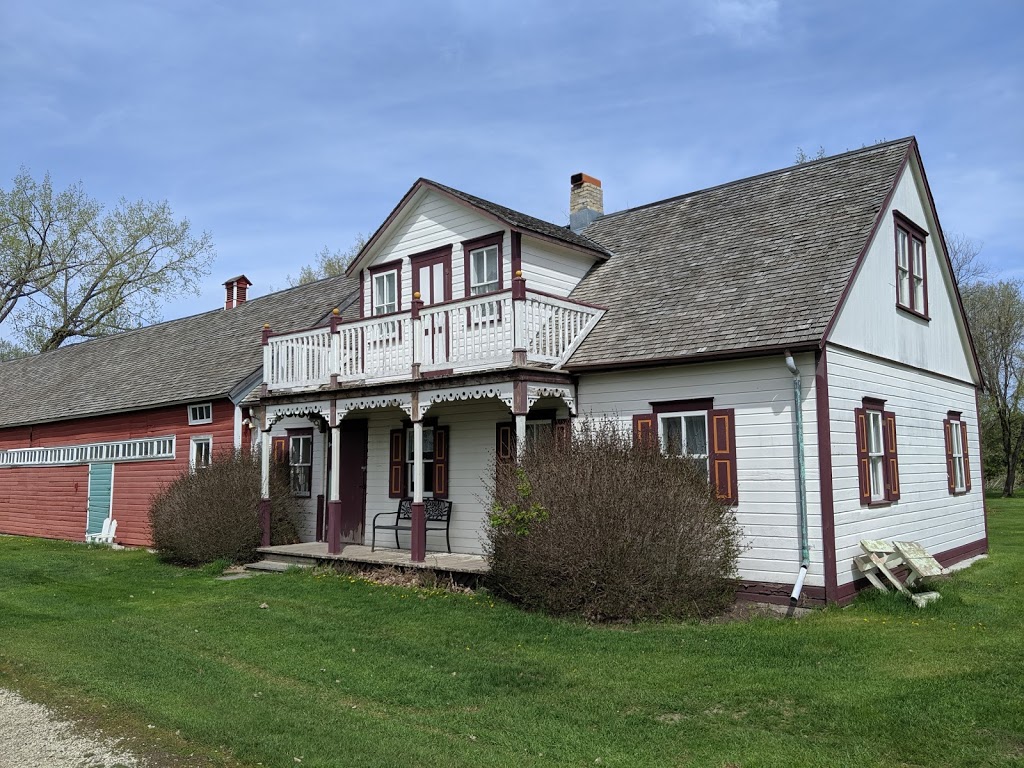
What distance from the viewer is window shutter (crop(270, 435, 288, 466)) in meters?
17.4

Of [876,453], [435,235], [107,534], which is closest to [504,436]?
[435,235]

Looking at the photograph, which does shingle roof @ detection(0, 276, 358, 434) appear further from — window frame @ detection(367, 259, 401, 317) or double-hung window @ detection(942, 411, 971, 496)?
double-hung window @ detection(942, 411, 971, 496)

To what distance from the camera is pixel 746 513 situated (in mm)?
10914

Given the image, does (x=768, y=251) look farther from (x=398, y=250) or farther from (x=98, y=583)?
(x=98, y=583)

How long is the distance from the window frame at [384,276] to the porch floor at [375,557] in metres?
4.51

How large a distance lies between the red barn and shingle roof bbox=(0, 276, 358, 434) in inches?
2.2

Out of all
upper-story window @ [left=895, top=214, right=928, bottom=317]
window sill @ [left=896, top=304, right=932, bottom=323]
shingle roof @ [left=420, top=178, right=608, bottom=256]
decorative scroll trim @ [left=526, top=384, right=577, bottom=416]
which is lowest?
decorative scroll trim @ [left=526, top=384, right=577, bottom=416]

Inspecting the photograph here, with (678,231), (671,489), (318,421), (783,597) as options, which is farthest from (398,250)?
(783,597)

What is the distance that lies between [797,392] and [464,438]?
19.6ft

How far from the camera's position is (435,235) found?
51.1ft

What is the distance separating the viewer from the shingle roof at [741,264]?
446 inches

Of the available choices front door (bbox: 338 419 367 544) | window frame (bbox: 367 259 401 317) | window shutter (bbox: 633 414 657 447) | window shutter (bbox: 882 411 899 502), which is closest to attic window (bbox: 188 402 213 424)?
front door (bbox: 338 419 367 544)

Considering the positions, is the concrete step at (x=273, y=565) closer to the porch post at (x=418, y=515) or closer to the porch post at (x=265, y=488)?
the porch post at (x=265, y=488)

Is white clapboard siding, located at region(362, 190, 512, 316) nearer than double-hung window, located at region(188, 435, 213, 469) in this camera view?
Yes
